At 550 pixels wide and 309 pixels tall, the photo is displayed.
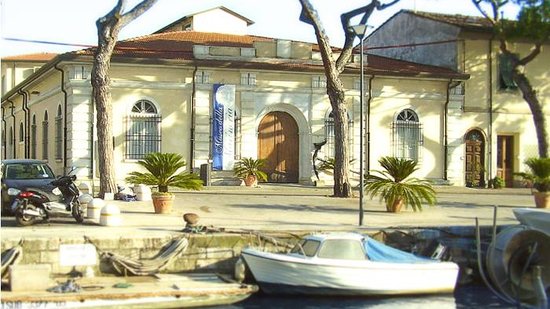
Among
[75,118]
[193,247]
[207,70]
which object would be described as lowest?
[193,247]

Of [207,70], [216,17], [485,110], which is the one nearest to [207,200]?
[207,70]

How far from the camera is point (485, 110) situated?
30.2m

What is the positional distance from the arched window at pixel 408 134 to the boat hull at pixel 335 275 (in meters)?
14.9

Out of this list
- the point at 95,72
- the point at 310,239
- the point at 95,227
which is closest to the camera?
the point at 310,239

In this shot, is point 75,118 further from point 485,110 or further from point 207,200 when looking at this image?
point 485,110

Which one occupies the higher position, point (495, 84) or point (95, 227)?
point (495, 84)

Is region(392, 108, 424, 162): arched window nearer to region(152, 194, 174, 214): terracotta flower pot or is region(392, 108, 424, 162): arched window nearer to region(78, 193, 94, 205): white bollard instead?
region(152, 194, 174, 214): terracotta flower pot

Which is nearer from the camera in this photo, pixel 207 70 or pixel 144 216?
pixel 144 216

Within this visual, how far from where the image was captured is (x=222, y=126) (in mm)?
26844

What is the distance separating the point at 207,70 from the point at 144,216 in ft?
32.6

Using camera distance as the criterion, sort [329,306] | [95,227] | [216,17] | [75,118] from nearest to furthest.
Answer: [329,306]
[95,227]
[75,118]
[216,17]

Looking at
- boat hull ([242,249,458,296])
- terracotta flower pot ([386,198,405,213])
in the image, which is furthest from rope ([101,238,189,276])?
terracotta flower pot ([386,198,405,213])

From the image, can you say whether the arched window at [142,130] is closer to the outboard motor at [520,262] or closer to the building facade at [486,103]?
the building facade at [486,103]

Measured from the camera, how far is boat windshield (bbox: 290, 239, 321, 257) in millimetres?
14242
